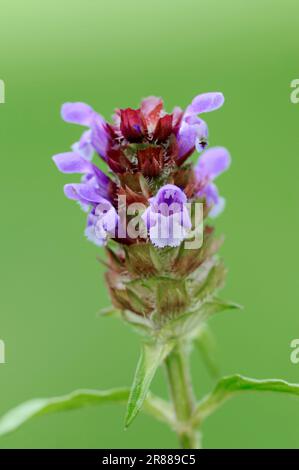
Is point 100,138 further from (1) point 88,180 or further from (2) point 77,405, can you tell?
(2) point 77,405

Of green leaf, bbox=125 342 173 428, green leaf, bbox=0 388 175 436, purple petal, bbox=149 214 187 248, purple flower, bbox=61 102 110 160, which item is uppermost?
purple flower, bbox=61 102 110 160

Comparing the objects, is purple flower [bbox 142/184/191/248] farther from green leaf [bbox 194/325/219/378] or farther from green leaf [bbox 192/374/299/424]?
green leaf [bbox 194/325/219/378]

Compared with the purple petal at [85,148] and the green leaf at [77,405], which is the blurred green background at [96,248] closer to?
the green leaf at [77,405]

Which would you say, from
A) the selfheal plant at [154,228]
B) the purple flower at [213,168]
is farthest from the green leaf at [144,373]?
the purple flower at [213,168]

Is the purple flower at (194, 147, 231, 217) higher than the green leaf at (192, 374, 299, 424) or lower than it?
higher

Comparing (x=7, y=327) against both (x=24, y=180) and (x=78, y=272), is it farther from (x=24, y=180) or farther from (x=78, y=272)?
(x=24, y=180)

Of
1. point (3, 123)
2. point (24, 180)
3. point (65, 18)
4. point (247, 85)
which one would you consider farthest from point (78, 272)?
point (65, 18)

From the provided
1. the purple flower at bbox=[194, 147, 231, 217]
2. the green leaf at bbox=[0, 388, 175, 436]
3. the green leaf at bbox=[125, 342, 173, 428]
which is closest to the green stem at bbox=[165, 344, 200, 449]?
the green leaf at bbox=[0, 388, 175, 436]
